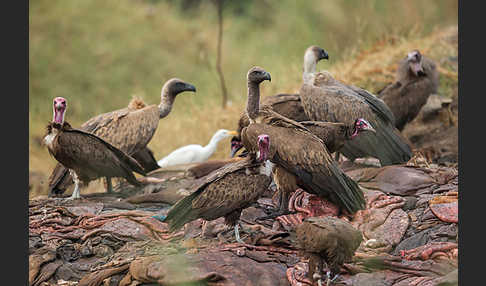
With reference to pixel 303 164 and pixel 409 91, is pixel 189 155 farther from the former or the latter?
pixel 303 164

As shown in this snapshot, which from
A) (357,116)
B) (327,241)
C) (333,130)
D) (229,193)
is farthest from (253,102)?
(327,241)

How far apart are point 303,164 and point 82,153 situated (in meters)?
2.81

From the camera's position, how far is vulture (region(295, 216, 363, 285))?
7.22 metres

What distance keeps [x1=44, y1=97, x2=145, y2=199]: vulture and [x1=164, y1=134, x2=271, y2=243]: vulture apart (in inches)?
83.1

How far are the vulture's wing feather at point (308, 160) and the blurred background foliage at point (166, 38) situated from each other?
12.2 meters

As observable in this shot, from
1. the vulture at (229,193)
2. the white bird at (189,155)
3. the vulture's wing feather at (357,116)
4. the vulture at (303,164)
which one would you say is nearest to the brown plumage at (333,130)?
the vulture at (303,164)

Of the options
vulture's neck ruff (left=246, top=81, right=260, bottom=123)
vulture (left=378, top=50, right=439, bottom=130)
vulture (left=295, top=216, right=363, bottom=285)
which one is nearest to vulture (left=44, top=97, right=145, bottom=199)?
vulture's neck ruff (left=246, top=81, right=260, bottom=123)

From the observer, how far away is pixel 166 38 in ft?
83.0

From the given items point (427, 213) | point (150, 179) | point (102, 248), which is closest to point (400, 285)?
point (427, 213)

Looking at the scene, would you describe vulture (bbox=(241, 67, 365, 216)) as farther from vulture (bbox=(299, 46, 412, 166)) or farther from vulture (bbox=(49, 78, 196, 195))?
vulture (bbox=(49, 78, 196, 195))

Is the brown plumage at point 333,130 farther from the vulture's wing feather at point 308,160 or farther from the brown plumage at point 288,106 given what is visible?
the brown plumage at point 288,106

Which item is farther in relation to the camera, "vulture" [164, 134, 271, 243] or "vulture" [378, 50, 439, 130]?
"vulture" [378, 50, 439, 130]

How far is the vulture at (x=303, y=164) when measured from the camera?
28.9 ft

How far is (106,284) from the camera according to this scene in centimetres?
808
